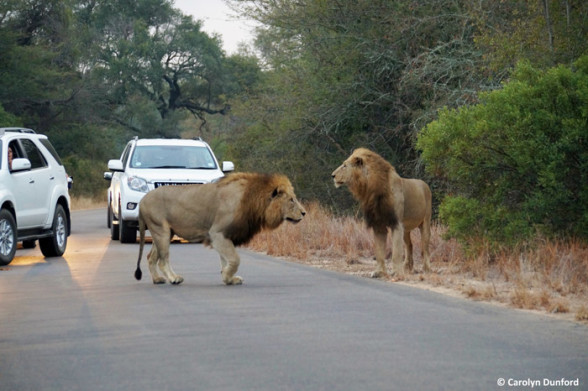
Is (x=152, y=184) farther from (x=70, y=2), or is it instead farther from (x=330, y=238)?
(x=70, y=2)

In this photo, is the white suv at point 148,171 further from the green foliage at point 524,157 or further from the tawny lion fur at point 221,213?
the tawny lion fur at point 221,213

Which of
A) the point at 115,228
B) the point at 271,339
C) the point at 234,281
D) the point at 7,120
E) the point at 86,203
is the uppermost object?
the point at 7,120

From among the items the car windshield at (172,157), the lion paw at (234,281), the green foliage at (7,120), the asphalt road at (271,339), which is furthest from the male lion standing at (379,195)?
the green foliage at (7,120)

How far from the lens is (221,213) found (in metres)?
12.6

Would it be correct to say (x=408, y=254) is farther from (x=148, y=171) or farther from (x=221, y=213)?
(x=148, y=171)

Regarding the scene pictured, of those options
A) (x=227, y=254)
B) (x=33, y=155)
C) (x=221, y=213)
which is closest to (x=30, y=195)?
(x=33, y=155)

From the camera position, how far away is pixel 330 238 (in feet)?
61.7

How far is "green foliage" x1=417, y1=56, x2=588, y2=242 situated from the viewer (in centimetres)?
1470

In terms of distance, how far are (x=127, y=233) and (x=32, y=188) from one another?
392 cm

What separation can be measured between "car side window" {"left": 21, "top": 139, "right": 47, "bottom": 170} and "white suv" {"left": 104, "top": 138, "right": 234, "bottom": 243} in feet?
8.43

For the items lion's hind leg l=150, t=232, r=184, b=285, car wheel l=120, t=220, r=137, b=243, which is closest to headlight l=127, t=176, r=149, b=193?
car wheel l=120, t=220, r=137, b=243

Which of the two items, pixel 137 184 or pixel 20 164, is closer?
pixel 20 164

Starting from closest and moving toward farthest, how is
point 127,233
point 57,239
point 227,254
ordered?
point 227,254
point 57,239
point 127,233

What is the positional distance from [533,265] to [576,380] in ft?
22.8
